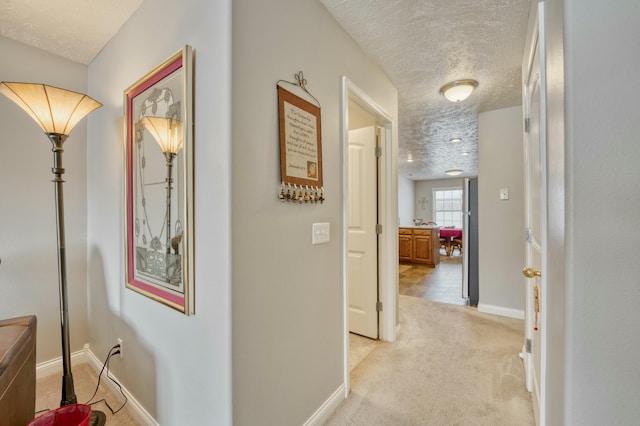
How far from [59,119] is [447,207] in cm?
973

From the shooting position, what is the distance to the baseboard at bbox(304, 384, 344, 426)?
1.44 metres

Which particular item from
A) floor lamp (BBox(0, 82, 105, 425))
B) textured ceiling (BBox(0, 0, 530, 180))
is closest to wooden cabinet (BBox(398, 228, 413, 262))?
textured ceiling (BBox(0, 0, 530, 180))

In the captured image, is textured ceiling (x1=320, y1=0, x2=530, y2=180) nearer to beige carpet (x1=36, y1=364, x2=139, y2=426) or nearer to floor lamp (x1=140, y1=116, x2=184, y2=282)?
floor lamp (x1=140, y1=116, x2=184, y2=282)

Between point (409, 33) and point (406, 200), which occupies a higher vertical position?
point (409, 33)

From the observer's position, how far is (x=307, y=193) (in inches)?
54.4

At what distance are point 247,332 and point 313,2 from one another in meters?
1.72

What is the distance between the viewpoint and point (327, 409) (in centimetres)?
154

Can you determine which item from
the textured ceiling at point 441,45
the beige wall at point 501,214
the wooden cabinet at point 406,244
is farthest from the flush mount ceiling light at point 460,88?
the wooden cabinet at point 406,244

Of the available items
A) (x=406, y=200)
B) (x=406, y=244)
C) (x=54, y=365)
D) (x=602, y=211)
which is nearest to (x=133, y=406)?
(x=54, y=365)

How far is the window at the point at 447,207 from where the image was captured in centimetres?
897

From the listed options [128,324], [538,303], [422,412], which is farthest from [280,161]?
[422,412]

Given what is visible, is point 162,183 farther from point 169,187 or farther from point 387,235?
point 387,235

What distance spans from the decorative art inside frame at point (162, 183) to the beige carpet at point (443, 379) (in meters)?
1.25

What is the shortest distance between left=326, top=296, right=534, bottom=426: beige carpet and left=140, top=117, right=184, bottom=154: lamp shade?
1.74 metres
